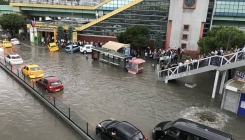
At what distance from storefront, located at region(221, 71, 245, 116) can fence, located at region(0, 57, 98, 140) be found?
10.9 meters

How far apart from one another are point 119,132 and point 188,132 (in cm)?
365

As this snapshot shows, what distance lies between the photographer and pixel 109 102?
18.0 metres

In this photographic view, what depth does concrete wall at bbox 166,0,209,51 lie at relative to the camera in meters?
36.1

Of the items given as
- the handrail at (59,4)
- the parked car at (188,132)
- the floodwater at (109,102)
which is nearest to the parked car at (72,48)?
the floodwater at (109,102)

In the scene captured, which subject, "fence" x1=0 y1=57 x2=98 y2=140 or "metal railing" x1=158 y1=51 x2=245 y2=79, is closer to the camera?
"fence" x1=0 y1=57 x2=98 y2=140

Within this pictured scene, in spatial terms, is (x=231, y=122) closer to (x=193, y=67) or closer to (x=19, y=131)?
(x=193, y=67)

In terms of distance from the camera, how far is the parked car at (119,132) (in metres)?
11.6

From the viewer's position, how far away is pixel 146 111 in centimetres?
1675

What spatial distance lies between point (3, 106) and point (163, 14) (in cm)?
3128

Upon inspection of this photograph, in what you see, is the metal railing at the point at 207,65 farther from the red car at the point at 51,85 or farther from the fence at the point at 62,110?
the fence at the point at 62,110

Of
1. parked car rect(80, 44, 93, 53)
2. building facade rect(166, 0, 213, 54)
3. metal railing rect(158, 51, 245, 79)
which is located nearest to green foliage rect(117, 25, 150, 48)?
building facade rect(166, 0, 213, 54)

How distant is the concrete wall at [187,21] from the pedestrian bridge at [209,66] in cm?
1621

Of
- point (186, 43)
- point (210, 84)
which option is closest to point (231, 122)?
point (210, 84)

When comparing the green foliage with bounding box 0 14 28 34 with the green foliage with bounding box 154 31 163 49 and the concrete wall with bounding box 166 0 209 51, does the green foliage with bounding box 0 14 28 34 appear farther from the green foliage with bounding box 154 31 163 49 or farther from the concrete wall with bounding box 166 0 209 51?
the concrete wall with bounding box 166 0 209 51
